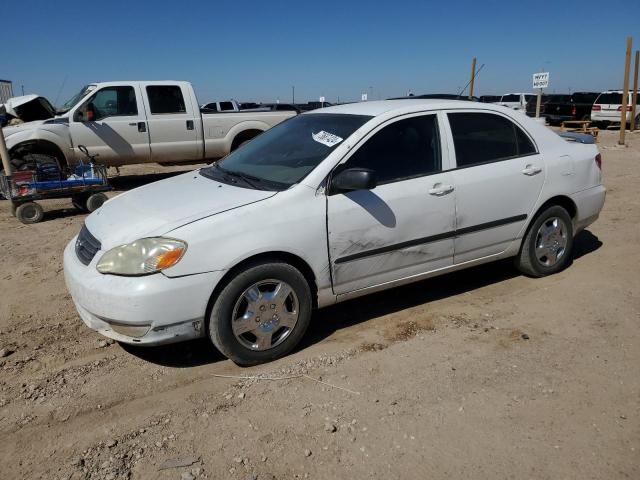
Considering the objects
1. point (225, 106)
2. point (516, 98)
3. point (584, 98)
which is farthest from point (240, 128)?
point (516, 98)

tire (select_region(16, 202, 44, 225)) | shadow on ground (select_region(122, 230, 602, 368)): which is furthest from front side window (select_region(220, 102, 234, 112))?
shadow on ground (select_region(122, 230, 602, 368))

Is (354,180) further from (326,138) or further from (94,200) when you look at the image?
(94,200)

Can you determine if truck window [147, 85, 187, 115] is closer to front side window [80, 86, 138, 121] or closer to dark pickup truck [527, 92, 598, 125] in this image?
front side window [80, 86, 138, 121]

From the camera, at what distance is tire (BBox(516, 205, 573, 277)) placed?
4.70 m

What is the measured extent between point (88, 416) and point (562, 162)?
425 centimetres

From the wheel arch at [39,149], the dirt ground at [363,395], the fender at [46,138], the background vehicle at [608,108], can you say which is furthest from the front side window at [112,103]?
the background vehicle at [608,108]

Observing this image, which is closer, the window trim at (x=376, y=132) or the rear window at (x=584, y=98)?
the window trim at (x=376, y=132)

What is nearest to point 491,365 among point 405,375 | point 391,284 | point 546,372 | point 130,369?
point 546,372

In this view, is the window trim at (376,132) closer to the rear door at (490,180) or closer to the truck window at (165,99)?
the rear door at (490,180)

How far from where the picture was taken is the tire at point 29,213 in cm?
745

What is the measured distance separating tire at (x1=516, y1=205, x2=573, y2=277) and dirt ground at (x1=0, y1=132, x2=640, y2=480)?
25 cm

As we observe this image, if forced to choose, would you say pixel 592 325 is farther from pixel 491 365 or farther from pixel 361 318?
pixel 361 318

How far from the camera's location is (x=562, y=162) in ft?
15.5

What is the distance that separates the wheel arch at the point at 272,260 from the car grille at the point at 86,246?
32.2 inches
